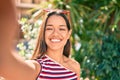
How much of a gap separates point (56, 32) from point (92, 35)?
2.25m

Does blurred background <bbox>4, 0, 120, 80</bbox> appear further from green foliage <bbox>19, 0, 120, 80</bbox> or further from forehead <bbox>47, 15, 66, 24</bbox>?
forehead <bbox>47, 15, 66, 24</bbox>

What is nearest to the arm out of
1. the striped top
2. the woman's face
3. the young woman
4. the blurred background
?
the young woman

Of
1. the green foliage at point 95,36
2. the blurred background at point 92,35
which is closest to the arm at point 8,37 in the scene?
the blurred background at point 92,35

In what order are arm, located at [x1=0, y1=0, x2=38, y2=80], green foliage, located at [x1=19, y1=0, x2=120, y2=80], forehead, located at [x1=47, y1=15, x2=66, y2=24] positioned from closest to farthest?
arm, located at [x1=0, y1=0, x2=38, y2=80], forehead, located at [x1=47, y1=15, x2=66, y2=24], green foliage, located at [x1=19, y1=0, x2=120, y2=80]

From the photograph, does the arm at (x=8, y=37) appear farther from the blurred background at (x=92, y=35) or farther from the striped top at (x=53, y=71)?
the blurred background at (x=92, y=35)

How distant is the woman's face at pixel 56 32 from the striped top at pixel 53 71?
0.08 metres

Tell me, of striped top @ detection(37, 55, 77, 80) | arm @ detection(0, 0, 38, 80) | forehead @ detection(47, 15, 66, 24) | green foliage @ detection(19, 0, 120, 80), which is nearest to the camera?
arm @ detection(0, 0, 38, 80)

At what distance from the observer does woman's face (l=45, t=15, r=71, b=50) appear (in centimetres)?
185

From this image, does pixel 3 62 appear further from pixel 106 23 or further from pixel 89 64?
pixel 106 23

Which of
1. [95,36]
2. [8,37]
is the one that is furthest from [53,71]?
[95,36]

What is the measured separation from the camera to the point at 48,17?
1929mm

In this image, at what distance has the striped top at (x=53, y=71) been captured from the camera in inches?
69.5

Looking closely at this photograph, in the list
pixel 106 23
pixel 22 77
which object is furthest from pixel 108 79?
pixel 22 77

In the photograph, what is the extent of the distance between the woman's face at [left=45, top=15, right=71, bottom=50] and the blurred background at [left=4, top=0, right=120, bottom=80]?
1487 millimetres
